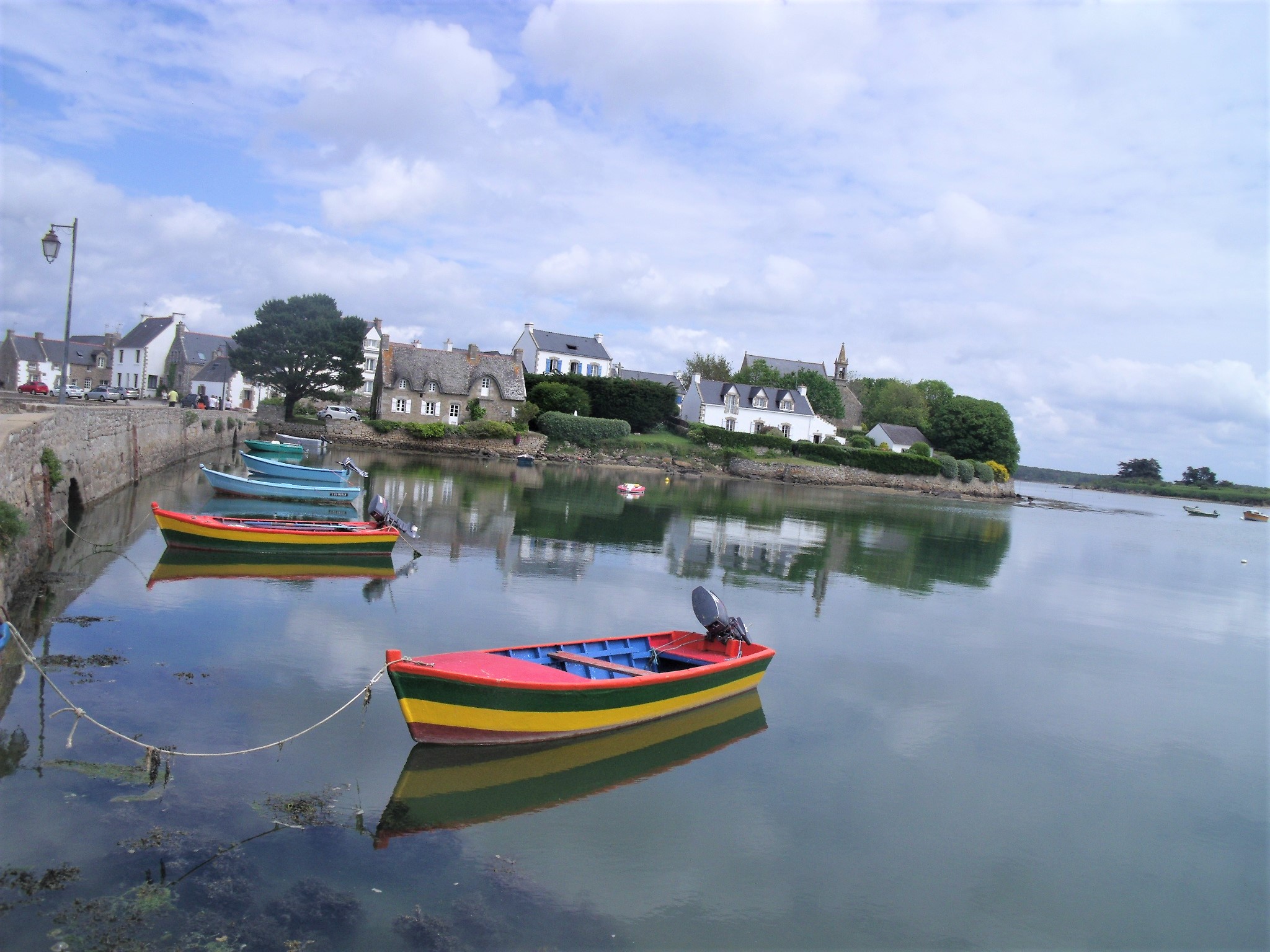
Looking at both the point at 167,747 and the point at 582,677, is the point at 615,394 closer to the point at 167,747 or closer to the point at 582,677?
the point at 582,677

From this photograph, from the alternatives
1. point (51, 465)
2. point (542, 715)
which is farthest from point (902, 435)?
point (542, 715)

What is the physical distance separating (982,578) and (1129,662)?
1141 cm

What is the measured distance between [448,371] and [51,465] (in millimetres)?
48870

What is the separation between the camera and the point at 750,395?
8550 cm

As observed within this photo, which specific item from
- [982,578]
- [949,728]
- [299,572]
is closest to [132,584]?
[299,572]

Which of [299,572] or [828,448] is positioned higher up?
[828,448]

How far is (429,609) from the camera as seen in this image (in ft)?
61.5

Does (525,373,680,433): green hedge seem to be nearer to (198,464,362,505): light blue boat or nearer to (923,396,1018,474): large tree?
(923,396,1018,474): large tree

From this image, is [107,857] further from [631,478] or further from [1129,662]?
[631,478]

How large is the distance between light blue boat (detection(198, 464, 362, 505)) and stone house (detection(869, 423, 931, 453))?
70.5 meters

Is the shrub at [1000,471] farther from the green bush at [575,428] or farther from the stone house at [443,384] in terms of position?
the stone house at [443,384]

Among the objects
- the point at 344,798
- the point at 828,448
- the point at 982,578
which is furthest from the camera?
the point at 828,448

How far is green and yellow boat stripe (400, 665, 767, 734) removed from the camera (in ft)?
36.9

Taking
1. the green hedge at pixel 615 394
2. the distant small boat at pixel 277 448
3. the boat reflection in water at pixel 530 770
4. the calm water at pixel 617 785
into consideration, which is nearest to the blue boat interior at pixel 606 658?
the boat reflection in water at pixel 530 770
